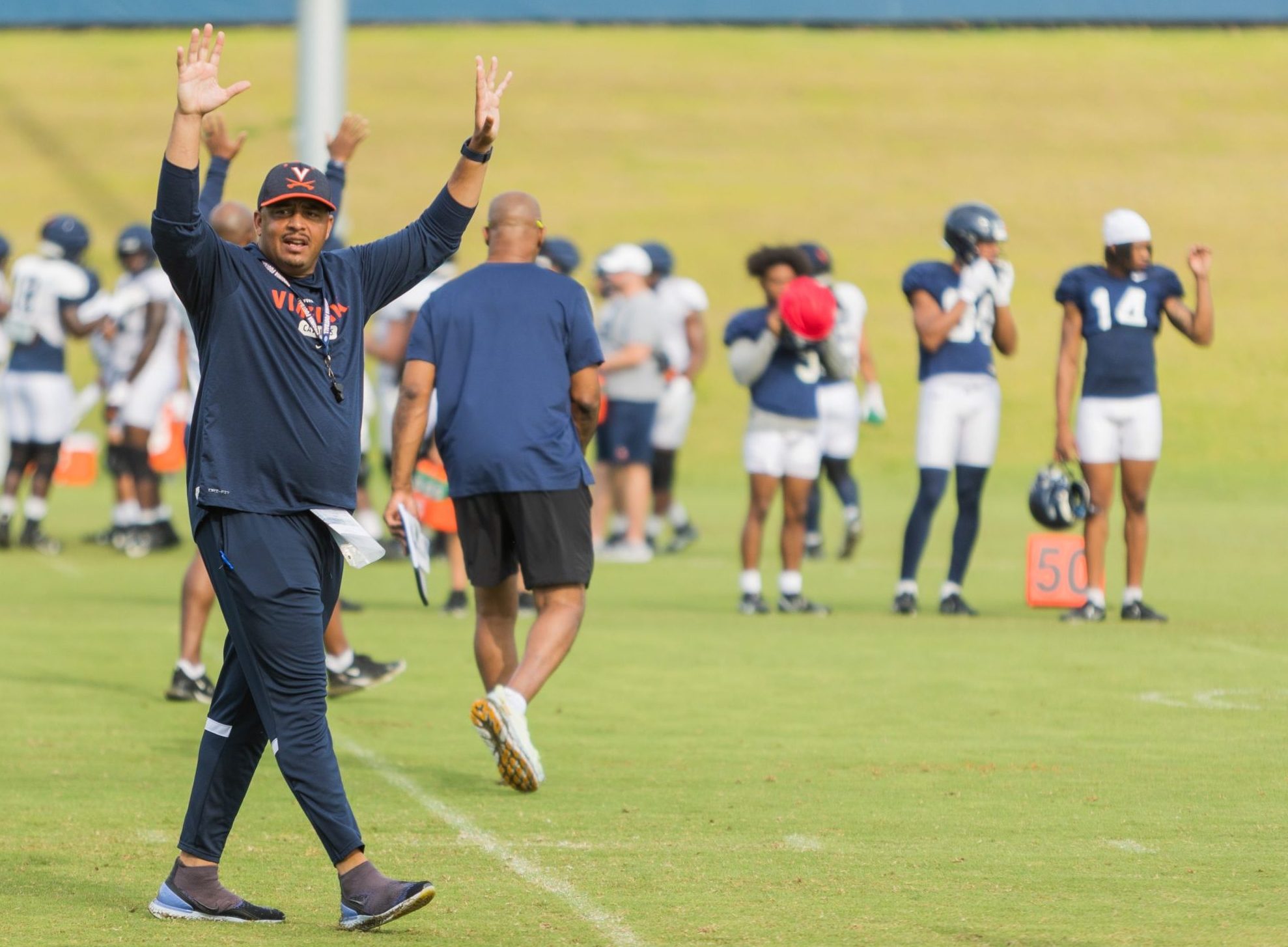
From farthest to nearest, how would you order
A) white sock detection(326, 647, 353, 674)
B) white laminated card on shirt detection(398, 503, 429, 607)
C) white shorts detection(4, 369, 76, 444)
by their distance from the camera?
white shorts detection(4, 369, 76, 444), white sock detection(326, 647, 353, 674), white laminated card on shirt detection(398, 503, 429, 607)

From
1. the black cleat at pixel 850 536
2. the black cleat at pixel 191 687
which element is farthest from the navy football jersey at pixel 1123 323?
the black cleat at pixel 191 687

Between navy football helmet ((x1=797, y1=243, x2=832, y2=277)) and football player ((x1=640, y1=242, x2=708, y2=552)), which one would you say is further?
football player ((x1=640, y1=242, x2=708, y2=552))

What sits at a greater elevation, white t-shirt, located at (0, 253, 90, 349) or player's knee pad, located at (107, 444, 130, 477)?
white t-shirt, located at (0, 253, 90, 349)

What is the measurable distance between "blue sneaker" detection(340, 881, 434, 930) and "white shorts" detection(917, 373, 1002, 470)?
773 cm

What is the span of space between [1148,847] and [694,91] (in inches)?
1541

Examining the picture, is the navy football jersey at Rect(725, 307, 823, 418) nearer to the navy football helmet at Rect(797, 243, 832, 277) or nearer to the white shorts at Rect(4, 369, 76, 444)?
the navy football helmet at Rect(797, 243, 832, 277)

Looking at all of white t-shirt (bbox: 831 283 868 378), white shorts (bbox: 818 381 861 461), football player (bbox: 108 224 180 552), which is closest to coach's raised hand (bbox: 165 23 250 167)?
white t-shirt (bbox: 831 283 868 378)

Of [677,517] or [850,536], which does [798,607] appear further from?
[677,517]

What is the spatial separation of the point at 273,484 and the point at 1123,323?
7.74 m

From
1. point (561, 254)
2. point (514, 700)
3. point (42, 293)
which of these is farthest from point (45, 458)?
point (514, 700)

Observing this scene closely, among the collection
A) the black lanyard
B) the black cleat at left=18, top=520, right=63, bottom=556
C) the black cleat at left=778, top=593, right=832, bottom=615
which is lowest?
the black cleat at left=18, top=520, right=63, bottom=556

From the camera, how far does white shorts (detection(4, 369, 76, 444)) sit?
55.1ft

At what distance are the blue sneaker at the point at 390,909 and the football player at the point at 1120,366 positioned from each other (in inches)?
299

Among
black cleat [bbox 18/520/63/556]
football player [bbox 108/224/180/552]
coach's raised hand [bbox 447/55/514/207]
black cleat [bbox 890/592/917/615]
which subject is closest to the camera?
coach's raised hand [bbox 447/55/514/207]
